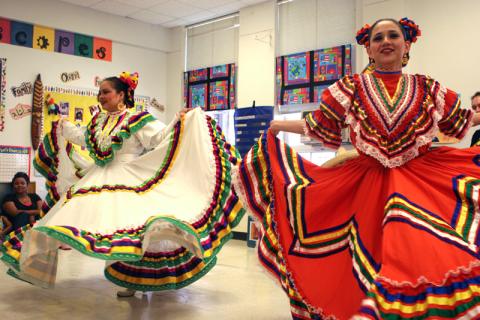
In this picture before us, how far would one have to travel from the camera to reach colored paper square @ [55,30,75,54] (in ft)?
22.1

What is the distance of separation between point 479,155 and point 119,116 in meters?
2.26

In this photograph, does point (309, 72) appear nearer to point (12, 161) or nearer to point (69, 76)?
point (69, 76)

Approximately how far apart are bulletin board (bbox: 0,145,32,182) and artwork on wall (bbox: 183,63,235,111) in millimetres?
2336

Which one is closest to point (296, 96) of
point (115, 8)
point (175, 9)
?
point (175, 9)

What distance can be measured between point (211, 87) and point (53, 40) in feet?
7.01

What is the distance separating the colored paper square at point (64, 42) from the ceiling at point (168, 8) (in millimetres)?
411

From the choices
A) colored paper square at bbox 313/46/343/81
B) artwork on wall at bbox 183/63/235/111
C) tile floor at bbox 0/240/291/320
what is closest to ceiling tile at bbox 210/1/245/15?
artwork on wall at bbox 183/63/235/111

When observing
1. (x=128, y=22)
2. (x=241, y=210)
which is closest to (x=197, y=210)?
(x=241, y=210)

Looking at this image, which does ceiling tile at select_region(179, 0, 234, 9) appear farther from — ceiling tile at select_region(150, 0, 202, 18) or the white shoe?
the white shoe

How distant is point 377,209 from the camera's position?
73.1 inches

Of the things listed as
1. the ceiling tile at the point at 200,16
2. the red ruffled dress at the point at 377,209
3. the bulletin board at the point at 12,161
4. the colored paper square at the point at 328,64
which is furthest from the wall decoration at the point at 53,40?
the red ruffled dress at the point at 377,209

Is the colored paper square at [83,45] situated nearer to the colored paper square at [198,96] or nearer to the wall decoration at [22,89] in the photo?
the wall decoration at [22,89]

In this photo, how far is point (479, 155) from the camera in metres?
1.99

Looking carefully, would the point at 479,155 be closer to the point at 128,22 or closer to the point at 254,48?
the point at 254,48
